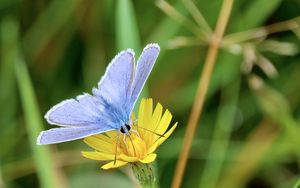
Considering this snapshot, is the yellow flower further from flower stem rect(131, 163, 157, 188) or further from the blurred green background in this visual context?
the blurred green background

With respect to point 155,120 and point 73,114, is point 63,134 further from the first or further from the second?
point 155,120

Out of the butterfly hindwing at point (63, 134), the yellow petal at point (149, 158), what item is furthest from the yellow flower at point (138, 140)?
the butterfly hindwing at point (63, 134)

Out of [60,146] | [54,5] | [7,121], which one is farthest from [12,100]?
[54,5]

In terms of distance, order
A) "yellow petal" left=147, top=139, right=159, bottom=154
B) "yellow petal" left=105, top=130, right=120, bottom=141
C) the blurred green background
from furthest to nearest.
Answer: the blurred green background, "yellow petal" left=105, top=130, right=120, bottom=141, "yellow petal" left=147, top=139, right=159, bottom=154

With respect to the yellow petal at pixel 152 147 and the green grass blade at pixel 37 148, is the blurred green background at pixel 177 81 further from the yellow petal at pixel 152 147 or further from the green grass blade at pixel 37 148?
the yellow petal at pixel 152 147

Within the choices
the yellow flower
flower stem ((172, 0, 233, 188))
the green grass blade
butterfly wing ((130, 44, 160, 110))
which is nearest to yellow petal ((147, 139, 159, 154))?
the yellow flower
